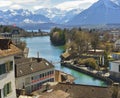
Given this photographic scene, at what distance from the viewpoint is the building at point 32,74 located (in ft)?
126

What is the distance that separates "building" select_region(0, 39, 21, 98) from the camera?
10.6 metres

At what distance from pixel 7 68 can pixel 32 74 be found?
1158 inches

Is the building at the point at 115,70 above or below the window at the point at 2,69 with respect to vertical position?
below

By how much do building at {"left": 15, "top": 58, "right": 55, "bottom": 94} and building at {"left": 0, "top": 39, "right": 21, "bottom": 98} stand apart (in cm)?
2600

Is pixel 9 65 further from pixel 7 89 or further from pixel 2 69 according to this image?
pixel 7 89

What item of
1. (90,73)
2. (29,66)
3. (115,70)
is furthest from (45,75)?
(90,73)

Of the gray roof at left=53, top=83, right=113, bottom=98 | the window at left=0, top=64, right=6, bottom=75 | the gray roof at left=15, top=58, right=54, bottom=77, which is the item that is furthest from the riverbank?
the window at left=0, top=64, right=6, bottom=75

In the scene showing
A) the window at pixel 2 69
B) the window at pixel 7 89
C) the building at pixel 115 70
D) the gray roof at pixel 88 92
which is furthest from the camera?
the building at pixel 115 70

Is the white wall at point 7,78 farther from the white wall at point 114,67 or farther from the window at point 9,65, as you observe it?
the white wall at point 114,67

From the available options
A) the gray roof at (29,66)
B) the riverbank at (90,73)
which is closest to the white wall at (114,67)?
the riverbank at (90,73)

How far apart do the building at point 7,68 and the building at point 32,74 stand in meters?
26.0

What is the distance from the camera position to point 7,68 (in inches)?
430

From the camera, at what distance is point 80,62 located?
70.2 meters

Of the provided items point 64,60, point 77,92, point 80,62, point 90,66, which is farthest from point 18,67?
point 64,60
